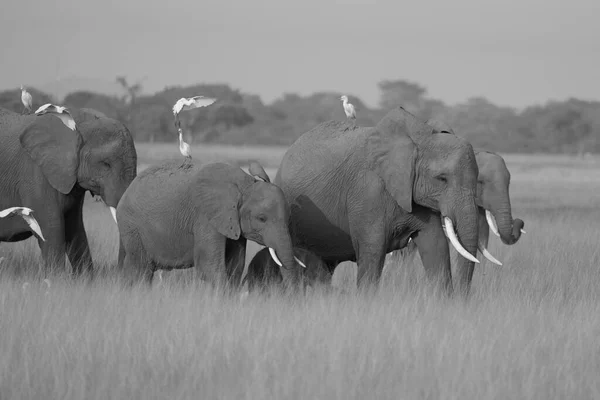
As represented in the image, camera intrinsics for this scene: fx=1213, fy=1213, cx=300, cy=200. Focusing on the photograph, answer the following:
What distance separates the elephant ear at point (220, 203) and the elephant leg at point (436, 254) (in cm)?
131

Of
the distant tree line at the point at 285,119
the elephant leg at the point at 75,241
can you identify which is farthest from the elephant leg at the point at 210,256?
the distant tree line at the point at 285,119

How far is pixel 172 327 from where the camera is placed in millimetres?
6629

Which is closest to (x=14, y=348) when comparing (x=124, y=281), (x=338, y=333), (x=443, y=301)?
(x=338, y=333)

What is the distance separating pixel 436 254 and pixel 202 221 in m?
1.60

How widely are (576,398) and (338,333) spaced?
1.53 m

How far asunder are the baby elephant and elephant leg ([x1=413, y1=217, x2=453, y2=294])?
2.77ft

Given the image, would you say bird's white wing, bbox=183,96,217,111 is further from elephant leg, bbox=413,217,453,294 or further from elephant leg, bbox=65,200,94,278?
elephant leg, bbox=413,217,453,294

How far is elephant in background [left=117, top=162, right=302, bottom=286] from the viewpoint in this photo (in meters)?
7.82

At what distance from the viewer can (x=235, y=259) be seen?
27.5ft

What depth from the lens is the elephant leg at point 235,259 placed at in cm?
824

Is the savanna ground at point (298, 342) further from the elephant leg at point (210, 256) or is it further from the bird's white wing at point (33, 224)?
the bird's white wing at point (33, 224)

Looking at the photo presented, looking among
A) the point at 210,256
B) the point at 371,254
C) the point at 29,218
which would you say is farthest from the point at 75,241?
the point at 371,254

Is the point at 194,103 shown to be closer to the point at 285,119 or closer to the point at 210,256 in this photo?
the point at 210,256

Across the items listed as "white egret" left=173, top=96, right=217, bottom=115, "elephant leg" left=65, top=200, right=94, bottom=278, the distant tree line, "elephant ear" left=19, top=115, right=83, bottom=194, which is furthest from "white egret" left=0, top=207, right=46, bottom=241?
the distant tree line
